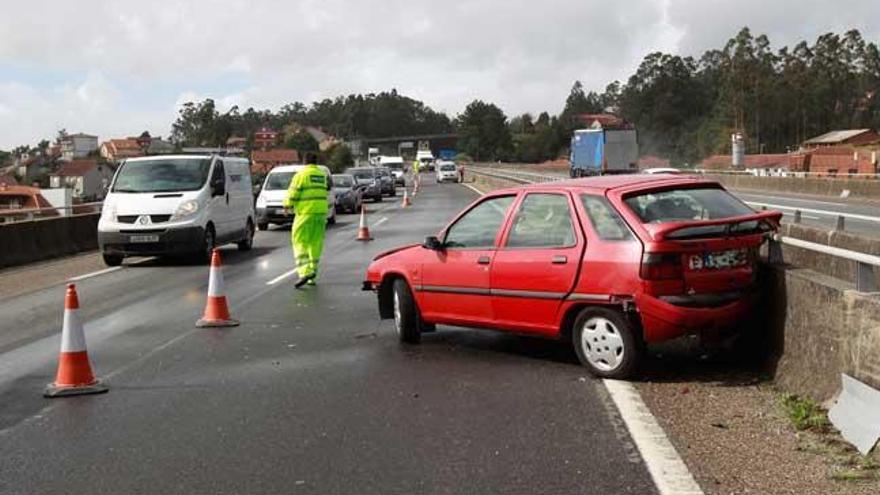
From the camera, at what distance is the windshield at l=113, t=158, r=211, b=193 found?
16.4 meters

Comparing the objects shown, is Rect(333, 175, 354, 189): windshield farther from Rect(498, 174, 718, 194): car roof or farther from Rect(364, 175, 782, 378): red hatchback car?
Rect(498, 174, 718, 194): car roof

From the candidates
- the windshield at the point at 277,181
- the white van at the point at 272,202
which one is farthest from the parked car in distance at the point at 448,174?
the white van at the point at 272,202

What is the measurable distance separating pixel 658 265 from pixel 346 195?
90.0 feet

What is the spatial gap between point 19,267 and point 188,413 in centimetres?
1230

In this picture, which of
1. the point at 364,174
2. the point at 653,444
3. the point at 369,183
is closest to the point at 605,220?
the point at 653,444

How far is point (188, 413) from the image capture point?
5984mm

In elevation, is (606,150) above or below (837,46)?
below

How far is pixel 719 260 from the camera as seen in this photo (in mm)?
6434

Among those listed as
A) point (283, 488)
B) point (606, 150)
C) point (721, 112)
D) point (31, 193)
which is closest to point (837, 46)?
point (721, 112)

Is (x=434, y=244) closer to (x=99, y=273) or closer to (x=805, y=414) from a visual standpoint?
(x=805, y=414)

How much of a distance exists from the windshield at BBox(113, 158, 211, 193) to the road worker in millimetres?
4477

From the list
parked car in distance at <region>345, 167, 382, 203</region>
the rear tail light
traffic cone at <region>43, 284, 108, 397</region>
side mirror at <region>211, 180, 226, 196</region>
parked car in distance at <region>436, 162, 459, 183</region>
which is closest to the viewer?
the rear tail light

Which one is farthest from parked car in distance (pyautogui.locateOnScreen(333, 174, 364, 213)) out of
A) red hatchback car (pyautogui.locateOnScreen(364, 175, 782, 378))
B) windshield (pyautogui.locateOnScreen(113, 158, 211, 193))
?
red hatchback car (pyautogui.locateOnScreen(364, 175, 782, 378))

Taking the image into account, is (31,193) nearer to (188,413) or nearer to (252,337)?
(252,337)
